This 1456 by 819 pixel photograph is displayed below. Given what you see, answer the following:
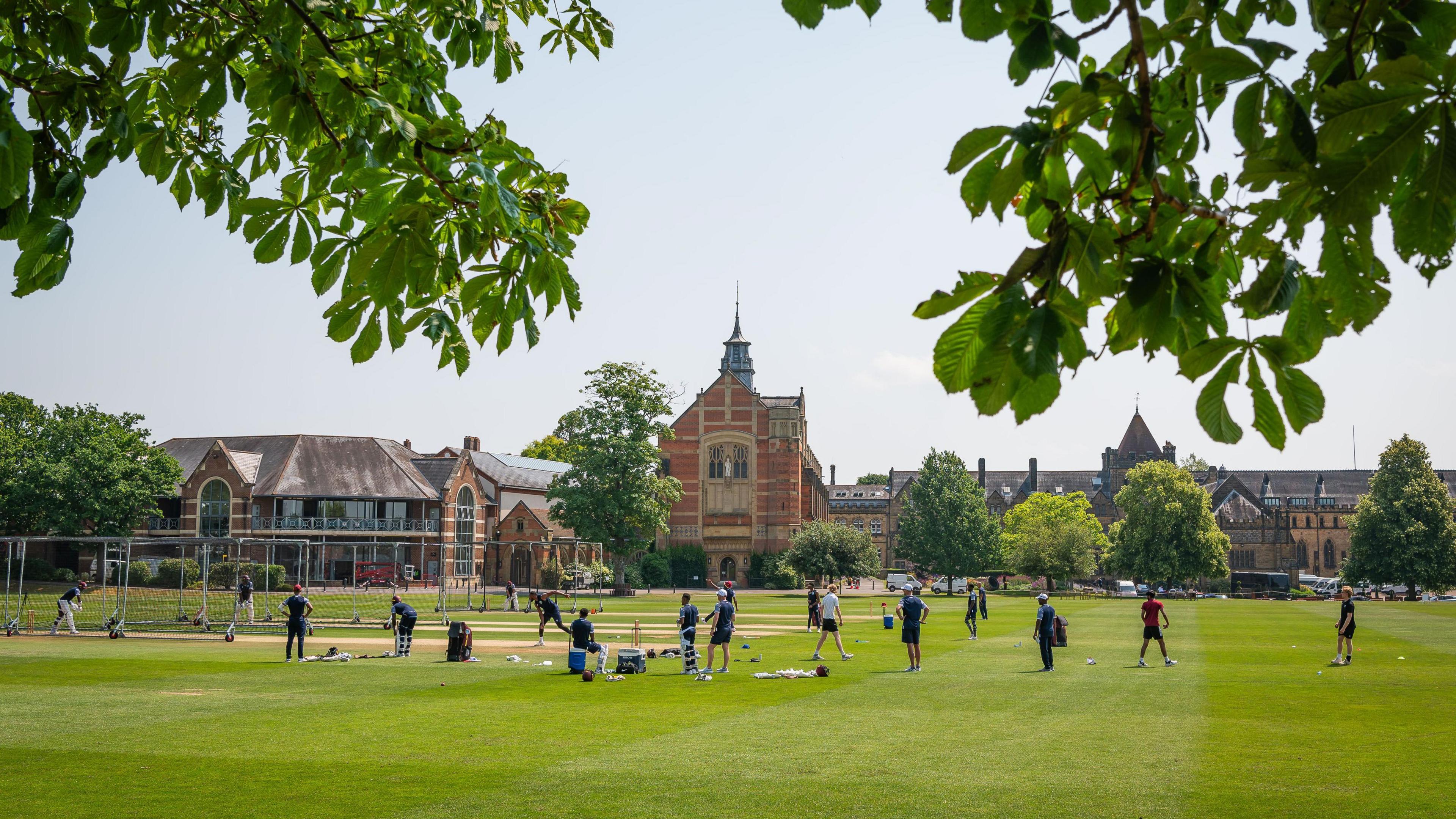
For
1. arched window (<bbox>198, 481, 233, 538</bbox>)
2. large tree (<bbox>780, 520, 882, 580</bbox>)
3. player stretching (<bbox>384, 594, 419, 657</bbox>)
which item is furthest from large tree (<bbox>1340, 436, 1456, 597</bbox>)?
arched window (<bbox>198, 481, 233, 538</bbox>)

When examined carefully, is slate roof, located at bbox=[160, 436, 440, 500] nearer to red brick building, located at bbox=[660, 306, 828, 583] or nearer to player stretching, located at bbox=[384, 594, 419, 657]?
red brick building, located at bbox=[660, 306, 828, 583]

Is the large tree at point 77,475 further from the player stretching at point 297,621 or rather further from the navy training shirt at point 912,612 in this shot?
the navy training shirt at point 912,612

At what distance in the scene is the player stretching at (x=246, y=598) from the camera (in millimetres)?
34156

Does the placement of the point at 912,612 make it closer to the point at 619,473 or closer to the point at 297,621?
the point at 297,621

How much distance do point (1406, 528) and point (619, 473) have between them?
190 feet

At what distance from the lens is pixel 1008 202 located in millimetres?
2838

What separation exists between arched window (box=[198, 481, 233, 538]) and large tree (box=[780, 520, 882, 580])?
37972mm

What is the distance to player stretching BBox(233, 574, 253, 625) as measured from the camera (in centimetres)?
A: 3416

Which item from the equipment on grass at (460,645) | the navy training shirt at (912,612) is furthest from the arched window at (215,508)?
the navy training shirt at (912,612)

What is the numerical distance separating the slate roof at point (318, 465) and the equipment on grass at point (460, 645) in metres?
54.4

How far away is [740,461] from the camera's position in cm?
8688

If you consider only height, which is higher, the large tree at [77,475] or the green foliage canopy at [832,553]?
the large tree at [77,475]

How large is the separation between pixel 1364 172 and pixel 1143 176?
2.14ft

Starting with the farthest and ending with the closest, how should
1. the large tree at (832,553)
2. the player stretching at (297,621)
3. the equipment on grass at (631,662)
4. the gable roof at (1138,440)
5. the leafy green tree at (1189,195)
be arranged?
the gable roof at (1138,440), the large tree at (832,553), the player stretching at (297,621), the equipment on grass at (631,662), the leafy green tree at (1189,195)
